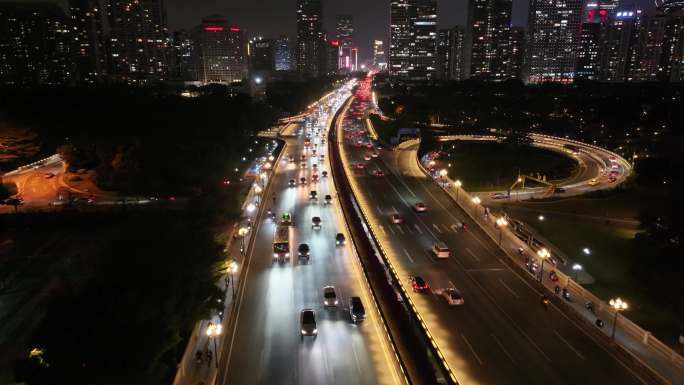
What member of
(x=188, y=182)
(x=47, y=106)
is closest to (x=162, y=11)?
(x=47, y=106)

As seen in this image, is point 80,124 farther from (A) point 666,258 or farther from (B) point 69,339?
(A) point 666,258

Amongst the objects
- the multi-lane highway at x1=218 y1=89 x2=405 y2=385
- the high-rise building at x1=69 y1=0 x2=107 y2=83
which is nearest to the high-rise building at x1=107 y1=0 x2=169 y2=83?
the high-rise building at x1=69 y1=0 x2=107 y2=83

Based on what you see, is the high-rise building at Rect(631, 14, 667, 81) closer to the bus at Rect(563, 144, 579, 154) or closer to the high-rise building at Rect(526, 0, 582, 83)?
the high-rise building at Rect(526, 0, 582, 83)

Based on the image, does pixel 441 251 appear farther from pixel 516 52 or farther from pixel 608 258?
pixel 516 52

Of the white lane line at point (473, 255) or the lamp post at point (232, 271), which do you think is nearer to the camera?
the lamp post at point (232, 271)

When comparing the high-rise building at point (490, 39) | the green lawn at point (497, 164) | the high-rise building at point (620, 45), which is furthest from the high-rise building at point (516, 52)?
Result: the green lawn at point (497, 164)

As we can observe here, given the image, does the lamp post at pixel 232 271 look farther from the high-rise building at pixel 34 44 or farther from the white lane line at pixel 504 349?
the high-rise building at pixel 34 44

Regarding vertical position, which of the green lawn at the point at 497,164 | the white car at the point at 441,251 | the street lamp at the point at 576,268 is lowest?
the green lawn at the point at 497,164
